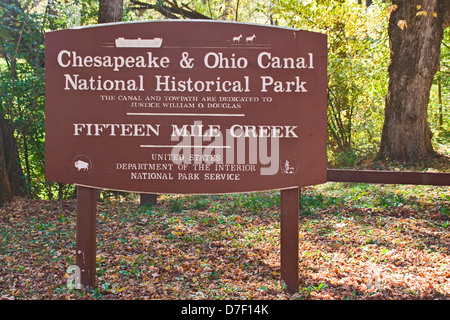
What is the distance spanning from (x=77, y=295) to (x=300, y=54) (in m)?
3.31

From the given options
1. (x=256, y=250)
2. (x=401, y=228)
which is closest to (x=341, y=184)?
(x=401, y=228)

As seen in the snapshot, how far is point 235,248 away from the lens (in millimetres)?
6035

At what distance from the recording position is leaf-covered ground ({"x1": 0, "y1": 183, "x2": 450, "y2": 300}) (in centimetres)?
480

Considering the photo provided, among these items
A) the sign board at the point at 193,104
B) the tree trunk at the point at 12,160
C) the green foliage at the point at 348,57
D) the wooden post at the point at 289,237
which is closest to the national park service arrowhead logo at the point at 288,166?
the sign board at the point at 193,104

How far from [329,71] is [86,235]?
9656 millimetres

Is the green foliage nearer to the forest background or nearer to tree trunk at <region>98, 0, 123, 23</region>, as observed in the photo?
the forest background

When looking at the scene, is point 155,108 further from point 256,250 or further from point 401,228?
point 401,228

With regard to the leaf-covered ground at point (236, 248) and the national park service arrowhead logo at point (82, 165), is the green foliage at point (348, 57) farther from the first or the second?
the national park service arrowhead logo at point (82, 165)

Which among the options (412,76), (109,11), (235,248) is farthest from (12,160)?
(412,76)

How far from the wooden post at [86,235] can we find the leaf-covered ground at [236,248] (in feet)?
0.60

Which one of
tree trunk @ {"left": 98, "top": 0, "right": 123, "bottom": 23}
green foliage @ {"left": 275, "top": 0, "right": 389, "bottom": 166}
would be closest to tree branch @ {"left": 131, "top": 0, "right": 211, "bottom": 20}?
green foliage @ {"left": 275, "top": 0, "right": 389, "bottom": 166}

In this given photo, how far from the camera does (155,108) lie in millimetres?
4531

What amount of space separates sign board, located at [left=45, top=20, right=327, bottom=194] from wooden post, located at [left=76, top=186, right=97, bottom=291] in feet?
0.52

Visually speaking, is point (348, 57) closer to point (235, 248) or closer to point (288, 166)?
point (235, 248)
